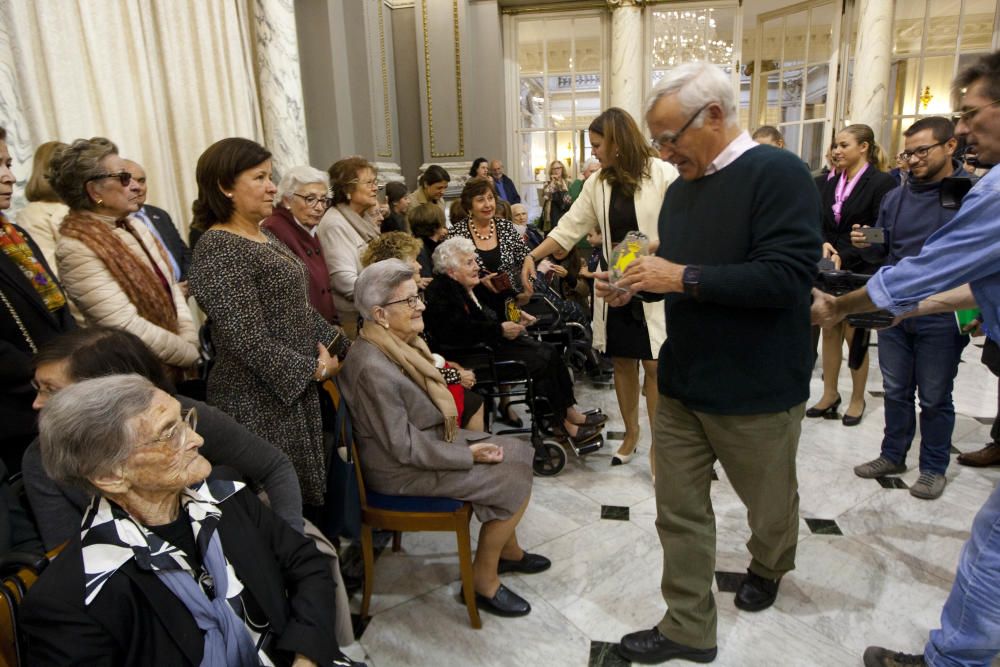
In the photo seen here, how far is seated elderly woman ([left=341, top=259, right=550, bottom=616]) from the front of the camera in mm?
2113

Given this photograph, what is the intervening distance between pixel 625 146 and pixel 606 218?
34cm

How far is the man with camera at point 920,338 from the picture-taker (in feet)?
8.88

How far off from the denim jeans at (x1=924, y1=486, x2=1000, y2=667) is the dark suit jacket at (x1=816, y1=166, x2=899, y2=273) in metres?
2.10

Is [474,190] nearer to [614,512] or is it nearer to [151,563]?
[614,512]

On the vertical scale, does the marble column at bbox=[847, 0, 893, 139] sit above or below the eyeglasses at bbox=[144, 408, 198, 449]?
above

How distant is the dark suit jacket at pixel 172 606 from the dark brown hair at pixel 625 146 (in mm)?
2063

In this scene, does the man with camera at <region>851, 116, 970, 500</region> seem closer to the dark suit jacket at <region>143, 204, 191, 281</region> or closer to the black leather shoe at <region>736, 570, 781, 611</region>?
the black leather shoe at <region>736, 570, 781, 611</region>

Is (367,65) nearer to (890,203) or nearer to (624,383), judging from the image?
Answer: (624,383)

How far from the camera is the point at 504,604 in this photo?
224 cm

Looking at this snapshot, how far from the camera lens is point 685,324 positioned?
174 centimetres

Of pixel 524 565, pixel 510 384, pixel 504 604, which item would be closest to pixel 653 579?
pixel 524 565

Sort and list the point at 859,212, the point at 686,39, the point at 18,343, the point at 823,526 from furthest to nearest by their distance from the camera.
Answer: the point at 686,39
the point at 859,212
the point at 823,526
the point at 18,343

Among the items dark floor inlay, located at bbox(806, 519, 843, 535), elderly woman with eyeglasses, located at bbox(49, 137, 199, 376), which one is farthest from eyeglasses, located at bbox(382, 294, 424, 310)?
dark floor inlay, located at bbox(806, 519, 843, 535)

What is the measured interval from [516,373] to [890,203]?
2.00 meters
